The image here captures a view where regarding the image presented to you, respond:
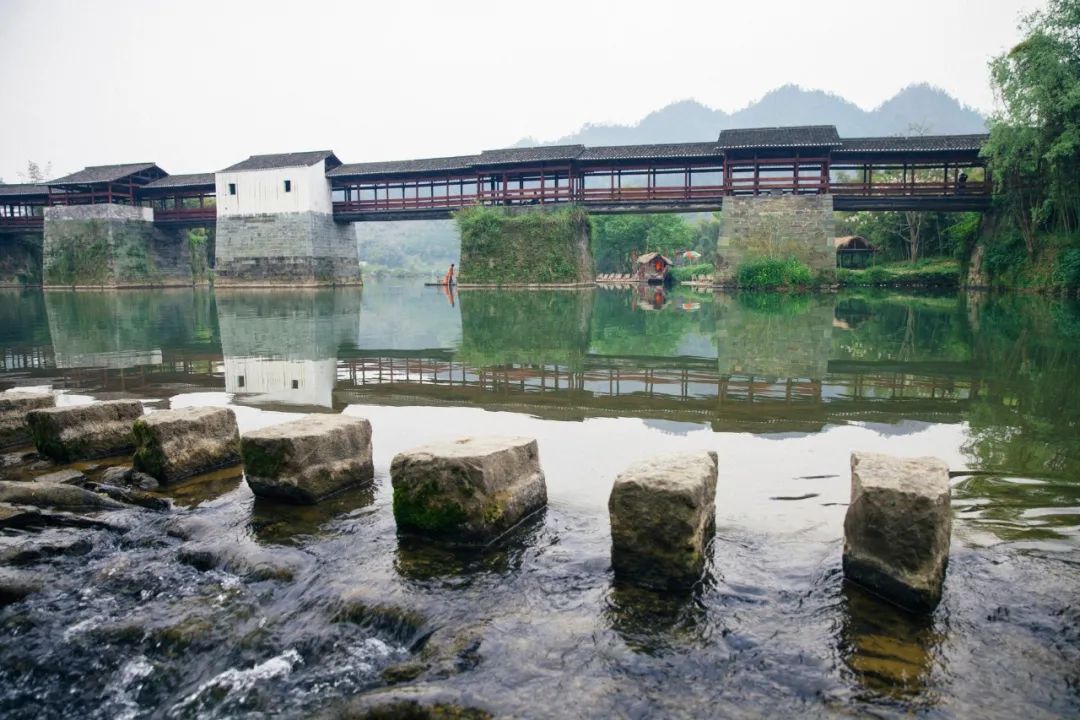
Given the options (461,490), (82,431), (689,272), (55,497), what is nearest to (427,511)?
(461,490)

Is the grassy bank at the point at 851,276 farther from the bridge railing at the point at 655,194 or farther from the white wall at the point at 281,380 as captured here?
the white wall at the point at 281,380

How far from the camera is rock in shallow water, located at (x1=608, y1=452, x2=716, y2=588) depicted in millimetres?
3053

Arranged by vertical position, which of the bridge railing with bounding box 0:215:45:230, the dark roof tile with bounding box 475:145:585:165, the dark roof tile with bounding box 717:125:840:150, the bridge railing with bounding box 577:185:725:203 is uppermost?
the dark roof tile with bounding box 475:145:585:165

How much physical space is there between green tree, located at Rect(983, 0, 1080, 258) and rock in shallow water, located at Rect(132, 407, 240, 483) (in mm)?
25535

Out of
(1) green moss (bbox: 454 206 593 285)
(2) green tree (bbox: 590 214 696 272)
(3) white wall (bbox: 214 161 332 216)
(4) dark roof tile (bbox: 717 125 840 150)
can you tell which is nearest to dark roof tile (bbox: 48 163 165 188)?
(3) white wall (bbox: 214 161 332 216)

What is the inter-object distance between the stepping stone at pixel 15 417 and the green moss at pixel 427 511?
3.82m

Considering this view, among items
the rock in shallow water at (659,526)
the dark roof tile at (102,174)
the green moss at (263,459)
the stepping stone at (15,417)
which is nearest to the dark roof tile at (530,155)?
the dark roof tile at (102,174)

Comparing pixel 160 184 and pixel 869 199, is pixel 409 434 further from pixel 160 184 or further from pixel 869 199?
pixel 160 184

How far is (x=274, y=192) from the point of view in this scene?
40625mm

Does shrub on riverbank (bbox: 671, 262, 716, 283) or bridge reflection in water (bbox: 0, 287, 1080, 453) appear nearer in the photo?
bridge reflection in water (bbox: 0, 287, 1080, 453)

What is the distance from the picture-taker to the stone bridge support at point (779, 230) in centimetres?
3109

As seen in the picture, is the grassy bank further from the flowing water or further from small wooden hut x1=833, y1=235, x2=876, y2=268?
the flowing water

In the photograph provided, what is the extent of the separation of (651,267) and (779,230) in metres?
18.3

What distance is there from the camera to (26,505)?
419 cm
